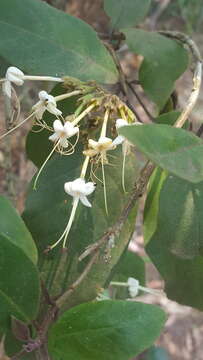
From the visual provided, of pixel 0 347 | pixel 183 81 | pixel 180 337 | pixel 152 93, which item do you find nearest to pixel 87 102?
pixel 152 93

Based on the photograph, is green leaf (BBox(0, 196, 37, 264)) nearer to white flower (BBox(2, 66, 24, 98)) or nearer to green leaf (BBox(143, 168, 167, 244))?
white flower (BBox(2, 66, 24, 98))

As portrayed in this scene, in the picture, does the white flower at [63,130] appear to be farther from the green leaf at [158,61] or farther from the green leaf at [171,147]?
the green leaf at [158,61]

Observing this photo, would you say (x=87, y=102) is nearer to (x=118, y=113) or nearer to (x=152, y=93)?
(x=118, y=113)

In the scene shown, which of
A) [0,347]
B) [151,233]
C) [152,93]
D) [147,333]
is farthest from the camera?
[0,347]

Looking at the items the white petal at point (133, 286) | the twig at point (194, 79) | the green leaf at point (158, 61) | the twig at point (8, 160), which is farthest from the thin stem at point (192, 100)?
the white petal at point (133, 286)

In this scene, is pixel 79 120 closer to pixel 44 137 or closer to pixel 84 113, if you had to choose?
pixel 84 113

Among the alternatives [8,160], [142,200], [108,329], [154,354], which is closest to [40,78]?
[108,329]
